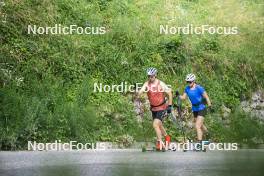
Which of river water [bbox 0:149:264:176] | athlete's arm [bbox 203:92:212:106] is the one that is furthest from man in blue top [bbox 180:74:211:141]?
river water [bbox 0:149:264:176]

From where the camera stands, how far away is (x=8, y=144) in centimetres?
706

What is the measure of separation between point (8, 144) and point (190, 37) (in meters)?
3.10

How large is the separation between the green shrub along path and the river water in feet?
1.79

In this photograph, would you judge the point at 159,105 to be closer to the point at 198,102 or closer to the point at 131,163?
the point at 198,102

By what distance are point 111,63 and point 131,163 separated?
261 cm

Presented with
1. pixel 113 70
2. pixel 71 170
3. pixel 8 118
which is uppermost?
pixel 113 70

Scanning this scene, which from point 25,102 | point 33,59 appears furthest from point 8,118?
point 33,59

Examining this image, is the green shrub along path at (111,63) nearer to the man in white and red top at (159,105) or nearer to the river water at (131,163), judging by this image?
the man in white and red top at (159,105)

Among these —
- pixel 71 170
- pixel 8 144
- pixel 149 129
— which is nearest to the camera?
pixel 71 170

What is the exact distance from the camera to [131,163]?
596 centimetres

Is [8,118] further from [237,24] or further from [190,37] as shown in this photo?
[237,24]

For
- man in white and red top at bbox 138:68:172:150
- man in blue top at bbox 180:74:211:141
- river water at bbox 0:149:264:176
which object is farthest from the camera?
man in blue top at bbox 180:74:211:141

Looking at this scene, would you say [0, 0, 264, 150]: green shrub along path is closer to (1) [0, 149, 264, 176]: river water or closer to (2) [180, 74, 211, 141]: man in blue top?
(2) [180, 74, 211, 141]: man in blue top

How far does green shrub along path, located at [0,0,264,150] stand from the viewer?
7410 millimetres
